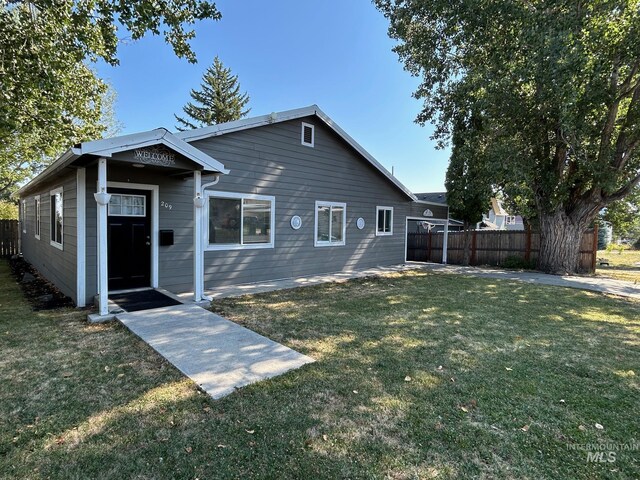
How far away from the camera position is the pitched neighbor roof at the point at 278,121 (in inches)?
288

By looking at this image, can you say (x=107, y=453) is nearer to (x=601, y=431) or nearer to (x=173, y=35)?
(x=601, y=431)

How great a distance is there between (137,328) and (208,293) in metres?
2.67

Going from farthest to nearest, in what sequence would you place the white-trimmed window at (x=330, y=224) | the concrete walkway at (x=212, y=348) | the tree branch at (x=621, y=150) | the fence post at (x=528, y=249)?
the fence post at (x=528, y=249) < the white-trimmed window at (x=330, y=224) < the tree branch at (x=621, y=150) < the concrete walkway at (x=212, y=348)

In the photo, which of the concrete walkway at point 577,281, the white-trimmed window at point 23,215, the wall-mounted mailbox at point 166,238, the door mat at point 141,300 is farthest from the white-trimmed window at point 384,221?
the white-trimmed window at point 23,215

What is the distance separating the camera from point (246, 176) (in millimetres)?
8438

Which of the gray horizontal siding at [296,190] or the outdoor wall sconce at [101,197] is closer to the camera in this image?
the outdoor wall sconce at [101,197]

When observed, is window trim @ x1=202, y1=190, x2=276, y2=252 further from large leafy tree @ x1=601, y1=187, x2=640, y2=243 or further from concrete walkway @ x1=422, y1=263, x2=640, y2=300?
large leafy tree @ x1=601, y1=187, x2=640, y2=243

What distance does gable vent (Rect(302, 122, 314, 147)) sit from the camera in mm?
9570

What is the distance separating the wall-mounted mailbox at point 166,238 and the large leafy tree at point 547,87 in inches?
371

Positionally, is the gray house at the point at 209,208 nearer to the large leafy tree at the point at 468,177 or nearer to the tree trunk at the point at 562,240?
the large leafy tree at the point at 468,177

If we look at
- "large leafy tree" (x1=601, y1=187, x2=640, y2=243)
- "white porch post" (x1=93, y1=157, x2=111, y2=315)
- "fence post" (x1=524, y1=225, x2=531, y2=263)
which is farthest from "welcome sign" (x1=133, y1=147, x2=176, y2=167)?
"large leafy tree" (x1=601, y1=187, x2=640, y2=243)

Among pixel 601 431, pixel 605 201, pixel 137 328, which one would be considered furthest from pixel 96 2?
pixel 605 201

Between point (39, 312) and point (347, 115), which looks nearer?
point (39, 312)

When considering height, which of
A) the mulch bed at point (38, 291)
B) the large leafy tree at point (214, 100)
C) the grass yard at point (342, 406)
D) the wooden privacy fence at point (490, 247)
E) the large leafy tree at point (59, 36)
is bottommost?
the mulch bed at point (38, 291)
